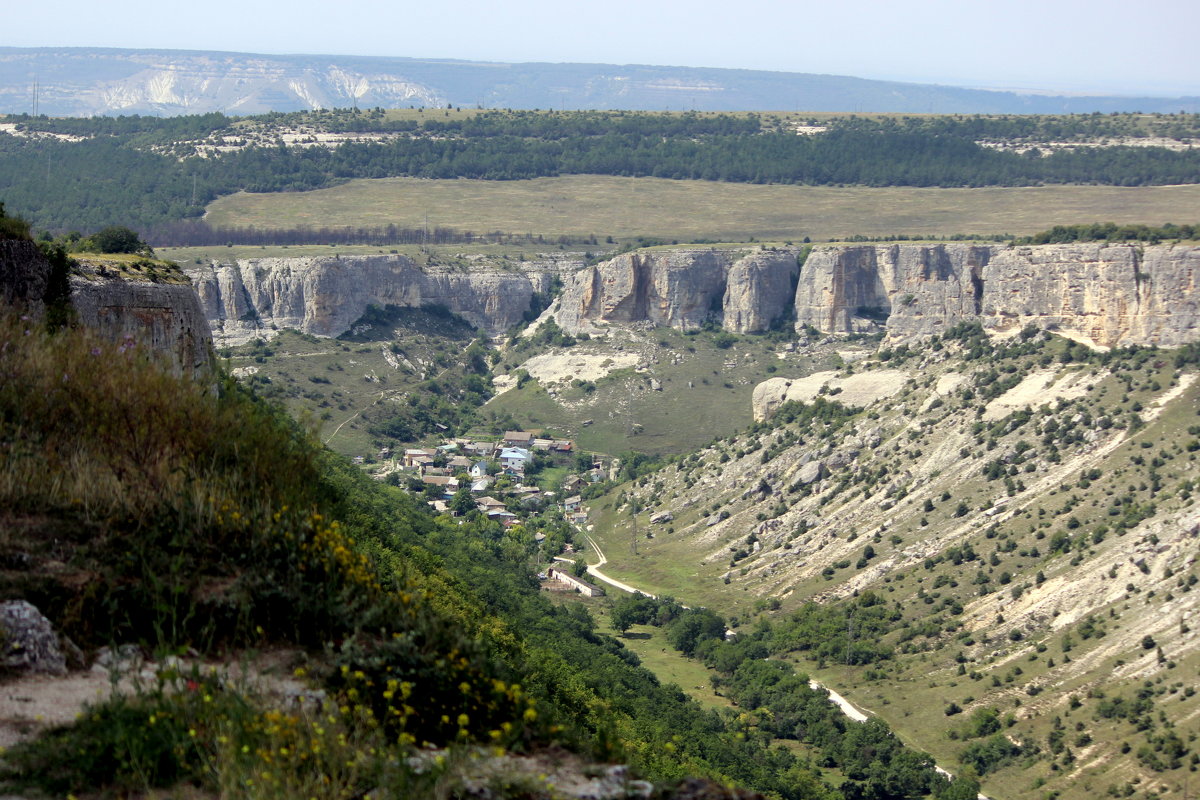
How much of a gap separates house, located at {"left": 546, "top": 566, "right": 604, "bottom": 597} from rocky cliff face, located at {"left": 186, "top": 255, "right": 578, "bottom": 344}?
117 feet

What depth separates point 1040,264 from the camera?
66.1 meters

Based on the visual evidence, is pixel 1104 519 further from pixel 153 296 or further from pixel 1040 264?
pixel 153 296

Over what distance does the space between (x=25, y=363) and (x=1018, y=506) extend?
4488cm

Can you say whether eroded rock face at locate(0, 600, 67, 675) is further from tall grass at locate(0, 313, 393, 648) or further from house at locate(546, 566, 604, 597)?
house at locate(546, 566, 604, 597)

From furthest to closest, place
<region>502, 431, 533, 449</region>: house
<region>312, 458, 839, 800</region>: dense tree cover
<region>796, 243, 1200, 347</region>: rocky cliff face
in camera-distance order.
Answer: <region>502, 431, 533, 449</region>: house, <region>796, 243, 1200, 347</region>: rocky cliff face, <region>312, 458, 839, 800</region>: dense tree cover

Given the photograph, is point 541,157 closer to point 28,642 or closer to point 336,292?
point 336,292

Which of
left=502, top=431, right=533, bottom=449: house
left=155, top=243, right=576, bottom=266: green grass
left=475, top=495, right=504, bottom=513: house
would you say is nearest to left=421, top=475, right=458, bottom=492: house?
left=475, top=495, right=504, bottom=513: house

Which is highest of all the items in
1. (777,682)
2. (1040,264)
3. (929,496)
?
(1040,264)

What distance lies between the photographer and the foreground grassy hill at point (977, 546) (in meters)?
39.4

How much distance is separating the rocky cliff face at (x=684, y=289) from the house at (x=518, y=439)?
16496mm

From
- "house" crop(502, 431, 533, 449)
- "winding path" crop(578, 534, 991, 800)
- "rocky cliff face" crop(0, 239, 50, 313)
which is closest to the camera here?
"rocky cliff face" crop(0, 239, 50, 313)

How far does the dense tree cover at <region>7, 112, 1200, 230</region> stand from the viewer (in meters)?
120

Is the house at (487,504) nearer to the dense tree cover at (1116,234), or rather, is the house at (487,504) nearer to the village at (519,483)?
the village at (519,483)

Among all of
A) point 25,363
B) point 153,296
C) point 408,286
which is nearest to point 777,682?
point 153,296
